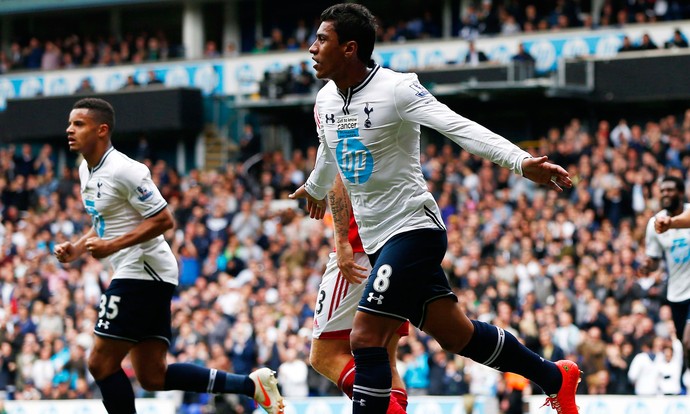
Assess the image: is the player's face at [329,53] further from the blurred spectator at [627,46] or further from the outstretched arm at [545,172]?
the blurred spectator at [627,46]

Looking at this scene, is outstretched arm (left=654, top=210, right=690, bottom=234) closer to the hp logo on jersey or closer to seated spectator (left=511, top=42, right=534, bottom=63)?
the hp logo on jersey

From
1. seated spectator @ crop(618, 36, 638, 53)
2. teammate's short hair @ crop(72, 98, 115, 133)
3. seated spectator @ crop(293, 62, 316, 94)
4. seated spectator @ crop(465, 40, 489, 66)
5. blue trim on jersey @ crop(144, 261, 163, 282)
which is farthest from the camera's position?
seated spectator @ crop(293, 62, 316, 94)

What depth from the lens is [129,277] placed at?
9.46 metres

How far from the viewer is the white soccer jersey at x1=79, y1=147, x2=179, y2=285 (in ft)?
30.8

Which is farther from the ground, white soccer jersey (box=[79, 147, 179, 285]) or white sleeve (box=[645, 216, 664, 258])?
white soccer jersey (box=[79, 147, 179, 285])

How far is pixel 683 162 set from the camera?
19.2 meters

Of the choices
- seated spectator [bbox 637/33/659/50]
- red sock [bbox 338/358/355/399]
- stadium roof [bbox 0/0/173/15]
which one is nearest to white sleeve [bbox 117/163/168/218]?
red sock [bbox 338/358/355/399]

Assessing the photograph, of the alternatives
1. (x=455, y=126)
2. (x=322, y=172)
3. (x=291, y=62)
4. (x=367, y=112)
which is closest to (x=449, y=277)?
(x=322, y=172)

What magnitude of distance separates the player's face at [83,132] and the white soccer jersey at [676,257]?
470cm

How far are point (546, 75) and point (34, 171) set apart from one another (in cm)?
1195

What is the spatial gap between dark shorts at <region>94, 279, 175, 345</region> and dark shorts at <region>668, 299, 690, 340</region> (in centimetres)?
443

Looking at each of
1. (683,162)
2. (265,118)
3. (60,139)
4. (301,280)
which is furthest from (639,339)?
(60,139)

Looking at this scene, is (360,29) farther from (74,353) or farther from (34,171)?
(34,171)

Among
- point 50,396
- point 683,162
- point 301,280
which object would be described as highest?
point 683,162
